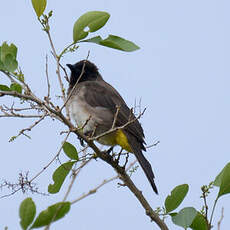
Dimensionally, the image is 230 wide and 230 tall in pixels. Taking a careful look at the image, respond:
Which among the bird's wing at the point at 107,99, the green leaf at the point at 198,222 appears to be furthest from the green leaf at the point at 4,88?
the bird's wing at the point at 107,99

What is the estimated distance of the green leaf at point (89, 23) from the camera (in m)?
2.50

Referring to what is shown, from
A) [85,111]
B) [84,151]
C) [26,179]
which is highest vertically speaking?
[85,111]

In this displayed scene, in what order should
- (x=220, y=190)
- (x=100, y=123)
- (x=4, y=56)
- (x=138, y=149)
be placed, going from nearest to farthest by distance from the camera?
(x=220, y=190) < (x=4, y=56) < (x=138, y=149) < (x=100, y=123)

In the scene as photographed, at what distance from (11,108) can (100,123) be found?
2.18m

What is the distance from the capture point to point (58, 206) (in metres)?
1.49

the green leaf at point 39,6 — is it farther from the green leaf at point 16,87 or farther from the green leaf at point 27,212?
the green leaf at point 27,212

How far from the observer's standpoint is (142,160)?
13.6ft

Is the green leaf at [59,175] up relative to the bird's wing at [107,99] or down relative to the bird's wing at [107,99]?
down

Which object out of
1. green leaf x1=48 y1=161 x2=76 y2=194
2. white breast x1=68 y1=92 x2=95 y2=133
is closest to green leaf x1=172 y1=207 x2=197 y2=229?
green leaf x1=48 y1=161 x2=76 y2=194

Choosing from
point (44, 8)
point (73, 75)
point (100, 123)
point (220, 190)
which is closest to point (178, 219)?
point (220, 190)

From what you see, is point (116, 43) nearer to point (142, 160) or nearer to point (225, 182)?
point (225, 182)

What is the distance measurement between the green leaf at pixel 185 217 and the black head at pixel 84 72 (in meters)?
3.35

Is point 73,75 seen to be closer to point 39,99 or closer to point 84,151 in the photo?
point 84,151

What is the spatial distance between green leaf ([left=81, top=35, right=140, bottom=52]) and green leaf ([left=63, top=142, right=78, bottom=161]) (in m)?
0.64
